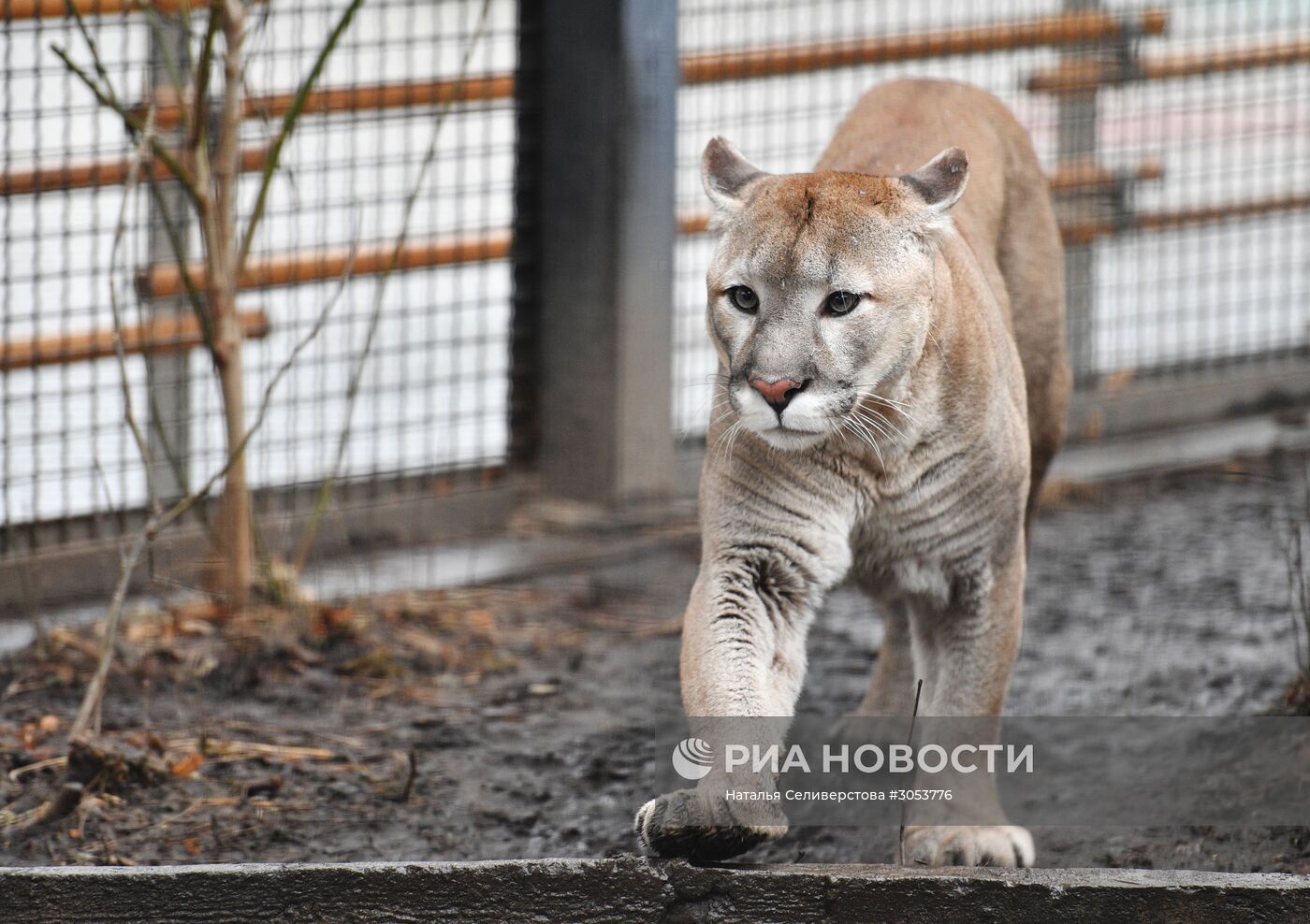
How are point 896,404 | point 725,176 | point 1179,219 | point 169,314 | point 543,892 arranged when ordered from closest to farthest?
point 543,892
point 896,404
point 725,176
point 169,314
point 1179,219

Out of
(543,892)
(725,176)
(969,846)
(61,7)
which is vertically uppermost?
(61,7)

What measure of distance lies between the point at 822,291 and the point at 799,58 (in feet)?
12.8

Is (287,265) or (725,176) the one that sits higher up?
(725,176)

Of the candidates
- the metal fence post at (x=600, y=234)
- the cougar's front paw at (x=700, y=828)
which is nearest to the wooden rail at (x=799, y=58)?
the metal fence post at (x=600, y=234)

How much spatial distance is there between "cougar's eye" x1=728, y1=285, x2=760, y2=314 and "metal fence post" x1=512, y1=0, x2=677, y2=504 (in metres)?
3.06

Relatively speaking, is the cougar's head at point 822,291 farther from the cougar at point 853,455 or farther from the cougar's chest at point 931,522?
the cougar's chest at point 931,522

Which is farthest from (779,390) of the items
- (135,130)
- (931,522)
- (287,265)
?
(287,265)

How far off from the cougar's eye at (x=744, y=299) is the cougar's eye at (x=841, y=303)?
0.49 feet

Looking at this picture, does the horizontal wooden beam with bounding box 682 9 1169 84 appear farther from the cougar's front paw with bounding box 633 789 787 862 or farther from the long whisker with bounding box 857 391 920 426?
the cougar's front paw with bounding box 633 789 787 862

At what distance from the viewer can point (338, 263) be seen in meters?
6.38

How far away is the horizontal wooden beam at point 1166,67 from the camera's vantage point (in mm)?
7703

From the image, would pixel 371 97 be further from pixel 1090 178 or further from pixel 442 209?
pixel 1090 178

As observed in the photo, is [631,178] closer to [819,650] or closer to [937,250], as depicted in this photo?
[819,650]

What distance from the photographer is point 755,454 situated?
3.75 metres
